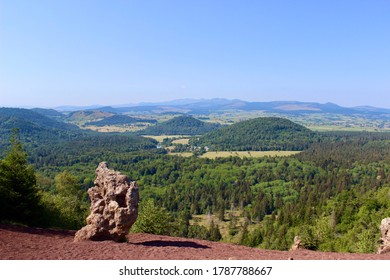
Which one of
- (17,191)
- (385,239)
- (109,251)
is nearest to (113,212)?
(109,251)

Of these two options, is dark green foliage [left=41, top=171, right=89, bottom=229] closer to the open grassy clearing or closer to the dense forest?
the dense forest

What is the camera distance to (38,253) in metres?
16.1

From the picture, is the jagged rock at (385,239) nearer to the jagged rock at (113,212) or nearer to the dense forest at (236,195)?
the dense forest at (236,195)

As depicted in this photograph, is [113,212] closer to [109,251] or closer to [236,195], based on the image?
[109,251]

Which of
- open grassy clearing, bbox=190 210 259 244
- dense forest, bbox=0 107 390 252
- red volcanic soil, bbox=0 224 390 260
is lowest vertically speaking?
open grassy clearing, bbox=190 210 259 244

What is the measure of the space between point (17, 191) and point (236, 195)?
4322 inches

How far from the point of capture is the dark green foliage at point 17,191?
2597 centimetres

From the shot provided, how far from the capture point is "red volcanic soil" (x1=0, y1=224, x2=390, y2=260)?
15909 mm

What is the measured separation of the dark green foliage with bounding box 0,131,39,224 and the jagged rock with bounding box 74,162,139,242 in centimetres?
921

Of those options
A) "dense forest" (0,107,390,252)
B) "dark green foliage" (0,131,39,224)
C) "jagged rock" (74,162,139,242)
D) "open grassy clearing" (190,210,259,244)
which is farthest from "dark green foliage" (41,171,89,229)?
"open grassy clearing" (190,210,259,244)

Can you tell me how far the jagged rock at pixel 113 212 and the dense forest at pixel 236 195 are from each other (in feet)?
30.1

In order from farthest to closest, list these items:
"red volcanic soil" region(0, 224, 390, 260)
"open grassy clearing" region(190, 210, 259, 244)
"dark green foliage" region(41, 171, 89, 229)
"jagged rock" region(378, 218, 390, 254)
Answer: "open grassy clearing" region(190, 210, 259, 244)
"dark green foliage" region(41, 171, 89, 229)
"jagged rock" region(378, 218, 390, 254)
"red volcanic soil" region(0, 224, 390, 260)

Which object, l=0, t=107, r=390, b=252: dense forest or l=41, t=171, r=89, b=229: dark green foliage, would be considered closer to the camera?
l=0, t=107, r=390, b=252: dense forest

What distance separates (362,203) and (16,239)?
6570 centimetres
